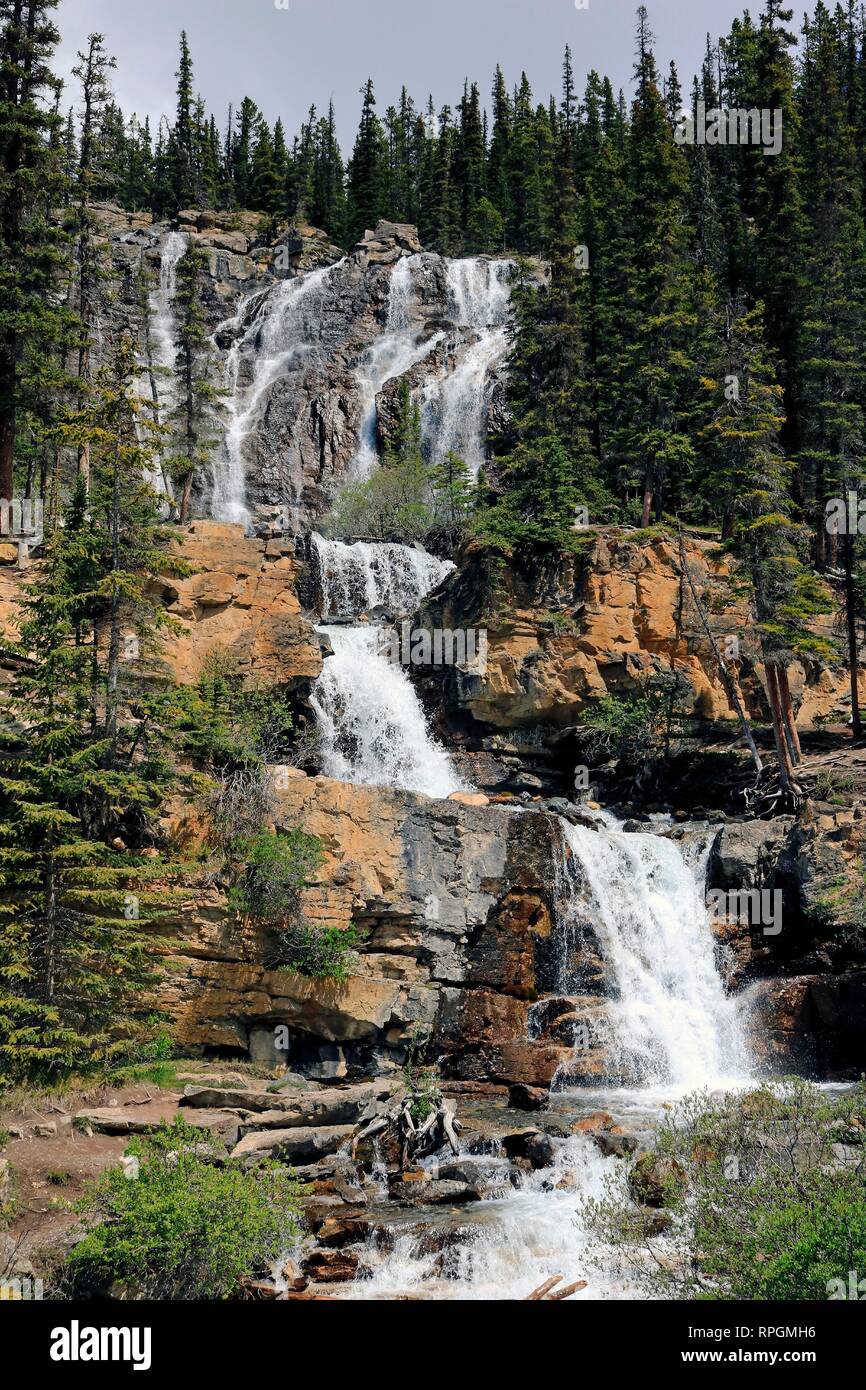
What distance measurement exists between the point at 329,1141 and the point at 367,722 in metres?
14.5

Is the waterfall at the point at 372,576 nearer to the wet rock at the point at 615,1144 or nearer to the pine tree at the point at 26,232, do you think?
the pine tree at the point at 26,232

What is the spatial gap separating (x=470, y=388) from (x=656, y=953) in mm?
31153

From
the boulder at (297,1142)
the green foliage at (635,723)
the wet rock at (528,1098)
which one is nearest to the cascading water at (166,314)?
the green foliage at (635,723)

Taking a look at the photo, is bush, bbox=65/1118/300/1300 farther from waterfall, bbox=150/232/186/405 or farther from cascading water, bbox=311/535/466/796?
waterfall, bbox=150/232/186/405

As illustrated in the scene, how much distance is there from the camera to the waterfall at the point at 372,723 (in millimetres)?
28594

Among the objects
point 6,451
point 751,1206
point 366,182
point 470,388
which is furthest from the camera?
point 366,182

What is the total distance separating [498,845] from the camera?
921 inches

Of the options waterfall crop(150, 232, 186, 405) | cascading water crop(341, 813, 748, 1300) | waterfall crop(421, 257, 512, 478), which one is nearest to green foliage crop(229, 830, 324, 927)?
cascading water crop(341, 813, 748, 1300)

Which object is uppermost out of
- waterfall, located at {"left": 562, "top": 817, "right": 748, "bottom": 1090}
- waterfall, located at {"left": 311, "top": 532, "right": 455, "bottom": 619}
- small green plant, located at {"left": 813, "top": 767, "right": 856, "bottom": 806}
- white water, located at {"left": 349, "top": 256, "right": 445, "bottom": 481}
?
white water, located at {"left": 349, "top": 256, "right": 445, "bottom": 481}

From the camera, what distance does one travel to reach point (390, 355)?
52.5 metres

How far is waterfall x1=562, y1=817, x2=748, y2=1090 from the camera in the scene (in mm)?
21016

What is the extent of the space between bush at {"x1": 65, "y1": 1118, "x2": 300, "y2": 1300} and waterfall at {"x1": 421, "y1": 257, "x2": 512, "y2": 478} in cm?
3561

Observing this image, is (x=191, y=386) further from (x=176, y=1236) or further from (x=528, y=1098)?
(x=176, y=1236)

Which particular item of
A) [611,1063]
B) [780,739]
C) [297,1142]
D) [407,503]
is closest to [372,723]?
[780,739]
